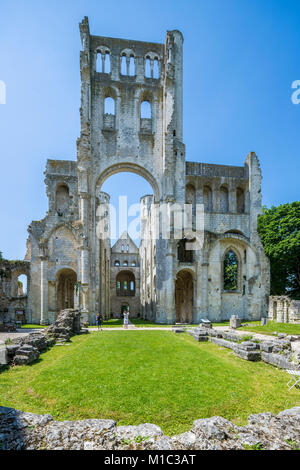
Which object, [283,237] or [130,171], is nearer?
[130,171]

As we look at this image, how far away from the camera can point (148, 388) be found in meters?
5.38

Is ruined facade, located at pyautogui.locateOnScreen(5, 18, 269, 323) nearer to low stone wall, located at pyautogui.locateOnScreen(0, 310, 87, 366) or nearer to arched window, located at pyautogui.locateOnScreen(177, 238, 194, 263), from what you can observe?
arched window, located at pyautogui.locateOnScreen(177, 238, 194, 263)

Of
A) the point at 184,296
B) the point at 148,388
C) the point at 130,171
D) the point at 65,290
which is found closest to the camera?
the point at 148,388

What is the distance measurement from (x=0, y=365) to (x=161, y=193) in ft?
56.6

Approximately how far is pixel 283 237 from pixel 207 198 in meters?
8.17

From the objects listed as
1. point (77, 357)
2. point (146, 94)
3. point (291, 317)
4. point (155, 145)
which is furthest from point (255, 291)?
point (146, 94)

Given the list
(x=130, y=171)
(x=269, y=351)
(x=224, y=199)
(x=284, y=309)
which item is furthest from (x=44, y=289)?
(x=284, y=309)

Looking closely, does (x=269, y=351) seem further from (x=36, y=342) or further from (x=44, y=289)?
(x=44, y=289)

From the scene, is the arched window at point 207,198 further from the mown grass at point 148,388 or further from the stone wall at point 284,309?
the mown grass at point 148,388

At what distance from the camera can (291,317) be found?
63.9 ft

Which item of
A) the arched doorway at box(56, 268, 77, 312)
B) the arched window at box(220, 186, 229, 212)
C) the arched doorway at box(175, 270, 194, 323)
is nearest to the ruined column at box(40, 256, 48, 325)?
the arched doorway at box(56, 268, 77, 312)

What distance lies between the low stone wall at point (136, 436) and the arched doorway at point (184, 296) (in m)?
22.1

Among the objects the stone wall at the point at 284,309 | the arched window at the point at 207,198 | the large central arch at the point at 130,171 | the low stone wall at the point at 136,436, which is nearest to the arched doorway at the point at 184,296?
the arched window at the point at 207,198
